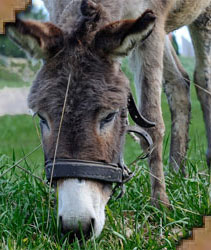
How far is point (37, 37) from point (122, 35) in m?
0.50

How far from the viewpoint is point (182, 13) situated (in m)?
4.61

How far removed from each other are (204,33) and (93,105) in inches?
113

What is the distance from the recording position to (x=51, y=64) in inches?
122

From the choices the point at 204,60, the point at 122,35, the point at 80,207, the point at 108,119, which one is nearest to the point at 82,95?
the point at 108,119

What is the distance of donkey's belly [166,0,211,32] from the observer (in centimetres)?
451

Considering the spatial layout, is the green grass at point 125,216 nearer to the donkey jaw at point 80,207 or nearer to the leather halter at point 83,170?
the donkey jaw at point 80,207

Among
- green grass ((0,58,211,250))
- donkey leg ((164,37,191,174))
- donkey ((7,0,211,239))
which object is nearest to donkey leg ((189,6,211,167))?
donkey leg ((164,37,191,174))

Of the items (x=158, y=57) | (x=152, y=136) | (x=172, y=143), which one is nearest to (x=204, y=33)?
(x=172, y=143)

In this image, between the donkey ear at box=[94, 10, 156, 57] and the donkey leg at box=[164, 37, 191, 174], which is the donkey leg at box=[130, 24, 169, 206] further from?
the donkey leg at box=[164, 37, 191, 174]

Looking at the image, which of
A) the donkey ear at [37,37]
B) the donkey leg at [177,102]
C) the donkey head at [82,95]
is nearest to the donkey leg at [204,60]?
the donkey leg at [177,102]

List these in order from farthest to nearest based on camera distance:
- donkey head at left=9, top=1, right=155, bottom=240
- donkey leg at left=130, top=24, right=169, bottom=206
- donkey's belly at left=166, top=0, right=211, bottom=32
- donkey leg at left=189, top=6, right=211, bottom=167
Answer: donkey leg at left=189, top=6, right=211, bottom=167
donkey's belly at left=166, top=0, right=211, bottom=32
donkey leg at left=130, top=24, right=169, bottom=206
donkey head at left=9, top=1, right=155, bottom=240

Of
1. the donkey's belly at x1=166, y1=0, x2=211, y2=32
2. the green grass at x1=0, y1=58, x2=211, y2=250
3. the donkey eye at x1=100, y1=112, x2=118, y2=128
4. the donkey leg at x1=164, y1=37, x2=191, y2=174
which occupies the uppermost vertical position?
the donkey's belly at x1=166, y1=0, x2=211, y2=32

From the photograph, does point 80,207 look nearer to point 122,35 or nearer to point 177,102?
point 122,35

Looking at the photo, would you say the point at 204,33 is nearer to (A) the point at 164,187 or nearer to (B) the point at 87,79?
(A) the point at 164,187
